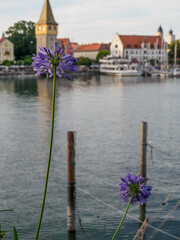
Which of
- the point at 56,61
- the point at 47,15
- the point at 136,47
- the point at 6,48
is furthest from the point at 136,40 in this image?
the point at 56,61

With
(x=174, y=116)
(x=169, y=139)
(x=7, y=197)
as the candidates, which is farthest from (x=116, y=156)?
(x=174, y=116)

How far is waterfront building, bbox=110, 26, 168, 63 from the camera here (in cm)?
14225

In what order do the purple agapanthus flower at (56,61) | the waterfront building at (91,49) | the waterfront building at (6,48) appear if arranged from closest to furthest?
the purple agapanthus flower at (56,61) < the waterfront building at (6,48) < the waterfront building at (91,49)

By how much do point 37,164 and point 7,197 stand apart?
482 cm

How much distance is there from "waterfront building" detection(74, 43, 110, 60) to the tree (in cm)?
4384

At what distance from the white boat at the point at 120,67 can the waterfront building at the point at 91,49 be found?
101 ft

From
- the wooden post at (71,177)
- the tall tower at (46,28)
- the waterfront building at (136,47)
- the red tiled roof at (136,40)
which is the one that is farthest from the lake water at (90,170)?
the red tiled roof at (136,40)

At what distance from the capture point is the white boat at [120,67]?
117m

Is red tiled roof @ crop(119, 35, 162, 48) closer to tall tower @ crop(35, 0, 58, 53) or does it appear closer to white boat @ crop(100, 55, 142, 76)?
white boat @ crop(100, 55, 142, 76)

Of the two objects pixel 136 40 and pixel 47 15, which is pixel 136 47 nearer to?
pixel 136 40

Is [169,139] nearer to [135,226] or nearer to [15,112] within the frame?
[135,226]

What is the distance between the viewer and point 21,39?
11444cm

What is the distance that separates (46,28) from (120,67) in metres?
25.2

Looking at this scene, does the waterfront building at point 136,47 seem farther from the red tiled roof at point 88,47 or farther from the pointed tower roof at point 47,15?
the pointed tower roof at point 47,15
